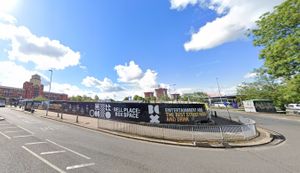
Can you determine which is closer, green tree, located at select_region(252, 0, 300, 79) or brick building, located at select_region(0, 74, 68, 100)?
green tree, located at select_region(252, 0, 300, 79)

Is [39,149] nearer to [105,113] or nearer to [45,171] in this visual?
[45,171]

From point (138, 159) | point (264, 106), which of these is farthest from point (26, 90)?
point (264, 106)

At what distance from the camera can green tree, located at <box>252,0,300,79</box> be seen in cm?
1830

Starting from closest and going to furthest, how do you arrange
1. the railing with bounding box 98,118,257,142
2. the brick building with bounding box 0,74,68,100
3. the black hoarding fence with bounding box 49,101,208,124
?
the railing with bounding box 98,118,257,142 → the black hoarding fence with bounding box 49,101,208,124 → the brick building with bounding box 0,74,68,100

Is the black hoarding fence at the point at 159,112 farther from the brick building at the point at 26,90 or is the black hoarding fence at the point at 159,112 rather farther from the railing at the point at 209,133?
the brick building at the point at 26,90

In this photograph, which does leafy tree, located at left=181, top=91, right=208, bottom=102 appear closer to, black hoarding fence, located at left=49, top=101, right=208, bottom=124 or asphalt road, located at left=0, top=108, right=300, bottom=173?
black hoarding fence, located at left=49, top=101, right=208, bottom=124

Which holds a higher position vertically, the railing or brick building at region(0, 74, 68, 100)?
brick building at region(0, 74, 68, 100)

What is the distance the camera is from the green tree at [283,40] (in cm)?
1830

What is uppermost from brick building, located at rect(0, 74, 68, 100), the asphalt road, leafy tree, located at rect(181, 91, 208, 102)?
brick building, located at rect(0, 74, 68, 100)

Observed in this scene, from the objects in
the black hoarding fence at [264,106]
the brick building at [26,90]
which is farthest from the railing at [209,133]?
the brick building at [26,90]

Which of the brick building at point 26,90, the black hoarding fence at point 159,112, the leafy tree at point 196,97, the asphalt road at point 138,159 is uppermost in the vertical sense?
the brick building at point 26,90

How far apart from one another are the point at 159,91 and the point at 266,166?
433 feet

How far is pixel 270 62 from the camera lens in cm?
2034

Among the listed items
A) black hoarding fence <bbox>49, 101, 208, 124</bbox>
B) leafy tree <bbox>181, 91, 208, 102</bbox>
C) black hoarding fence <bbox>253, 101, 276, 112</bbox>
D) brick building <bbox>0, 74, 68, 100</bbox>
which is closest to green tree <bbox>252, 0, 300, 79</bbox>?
black hoarding fence <bbox>49, 101, 208, 124</bbox>
